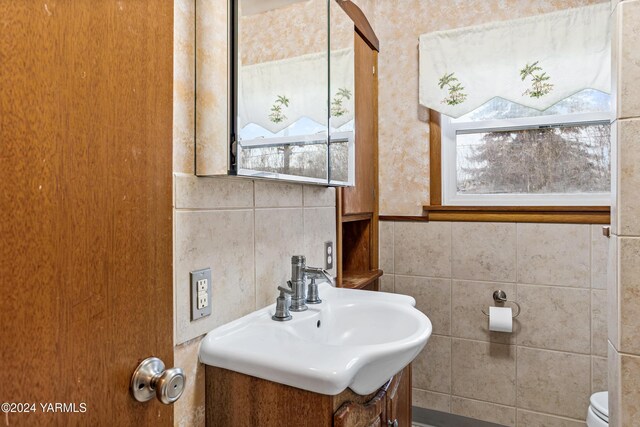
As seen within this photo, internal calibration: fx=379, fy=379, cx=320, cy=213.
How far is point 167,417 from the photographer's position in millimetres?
611

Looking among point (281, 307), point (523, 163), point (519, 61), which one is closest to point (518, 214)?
point (523, 163)

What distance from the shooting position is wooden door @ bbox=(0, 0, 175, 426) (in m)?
0.40

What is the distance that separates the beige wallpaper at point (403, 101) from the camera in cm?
212

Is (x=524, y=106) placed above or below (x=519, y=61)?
below

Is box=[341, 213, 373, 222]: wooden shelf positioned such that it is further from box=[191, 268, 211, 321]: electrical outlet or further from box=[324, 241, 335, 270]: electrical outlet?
box=[191, 268, 211, 321]: electrical outlet

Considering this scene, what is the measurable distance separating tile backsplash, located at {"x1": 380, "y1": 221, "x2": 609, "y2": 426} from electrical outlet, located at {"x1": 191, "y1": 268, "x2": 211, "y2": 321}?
1376 millimetres

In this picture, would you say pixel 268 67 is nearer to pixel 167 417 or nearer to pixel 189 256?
pixel 189 256

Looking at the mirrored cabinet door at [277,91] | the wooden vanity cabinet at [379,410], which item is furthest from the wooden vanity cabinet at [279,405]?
the mirrored cabinet door at [277,91]

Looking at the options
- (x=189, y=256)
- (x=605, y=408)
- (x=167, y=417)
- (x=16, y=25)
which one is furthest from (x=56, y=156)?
(x=605, y=408)

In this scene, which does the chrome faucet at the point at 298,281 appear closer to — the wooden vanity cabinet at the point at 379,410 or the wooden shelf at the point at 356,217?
the wooden vanity cabinet at the point at 379,410

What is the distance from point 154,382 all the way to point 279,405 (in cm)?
43

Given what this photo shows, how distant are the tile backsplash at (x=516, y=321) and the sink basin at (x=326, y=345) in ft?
2.35

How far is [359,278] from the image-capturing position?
197 centimetres

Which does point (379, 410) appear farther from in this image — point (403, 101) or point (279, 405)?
point (403, 101)
